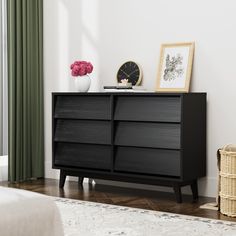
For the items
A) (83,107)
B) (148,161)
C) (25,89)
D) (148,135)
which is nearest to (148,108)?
(148,135)

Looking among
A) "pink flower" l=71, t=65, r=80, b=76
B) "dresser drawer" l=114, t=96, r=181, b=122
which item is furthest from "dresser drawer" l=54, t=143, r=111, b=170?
"pink flower" l=71, t=65, r=80, b=76

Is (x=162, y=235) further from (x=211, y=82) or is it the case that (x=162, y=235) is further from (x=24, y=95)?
(x=24, y=95)

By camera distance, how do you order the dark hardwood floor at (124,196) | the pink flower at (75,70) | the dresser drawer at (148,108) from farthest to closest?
the pink flower at (75,70)
the dresser drawer at (148,108)
the dark hardwood floor at (124,196)

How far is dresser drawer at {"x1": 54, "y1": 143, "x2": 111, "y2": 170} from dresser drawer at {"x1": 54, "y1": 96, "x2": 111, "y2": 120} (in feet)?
0.87

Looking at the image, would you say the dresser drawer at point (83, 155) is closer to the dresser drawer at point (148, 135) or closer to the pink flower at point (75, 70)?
the dresser drawer at point (148, 135)

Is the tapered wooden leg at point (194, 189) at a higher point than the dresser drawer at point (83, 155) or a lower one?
lower

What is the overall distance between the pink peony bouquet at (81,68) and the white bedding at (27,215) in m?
2.73

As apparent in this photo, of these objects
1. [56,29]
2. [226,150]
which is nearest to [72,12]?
[56,29]

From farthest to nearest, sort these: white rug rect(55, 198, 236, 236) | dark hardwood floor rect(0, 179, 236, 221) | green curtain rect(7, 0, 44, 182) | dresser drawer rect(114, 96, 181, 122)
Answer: green curtain rect(7, 0, 44, 182)
dresser drawer rect(114, 96, 181, 122)
dark hardwood floor rect(0, 179, 236, 221)
white rug rect(55, 198, 236, 236)

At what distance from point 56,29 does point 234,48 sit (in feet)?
6.41

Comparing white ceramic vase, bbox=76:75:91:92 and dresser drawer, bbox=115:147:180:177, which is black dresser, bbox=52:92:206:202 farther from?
white ceramic vase, bbox=76:75:91:92

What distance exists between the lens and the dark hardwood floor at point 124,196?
13.5ft

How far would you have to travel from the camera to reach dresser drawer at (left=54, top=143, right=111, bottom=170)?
4.77 metres

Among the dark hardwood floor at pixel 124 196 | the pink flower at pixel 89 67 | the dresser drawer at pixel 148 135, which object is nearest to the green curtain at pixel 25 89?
the dark hardwood floor at pixel 124 196
